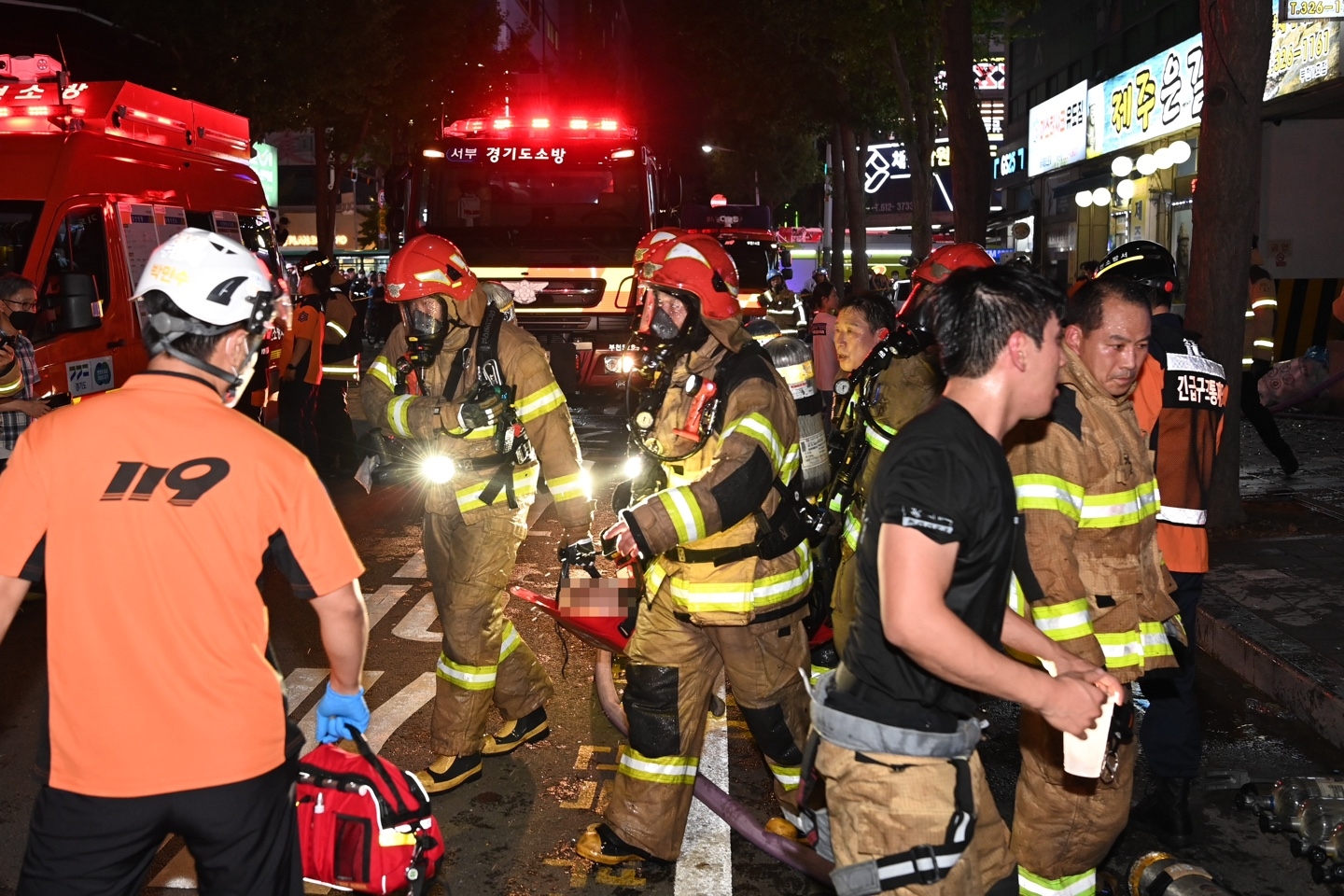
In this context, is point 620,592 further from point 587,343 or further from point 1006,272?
point 587,343

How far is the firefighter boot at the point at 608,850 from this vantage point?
4539 millimetres

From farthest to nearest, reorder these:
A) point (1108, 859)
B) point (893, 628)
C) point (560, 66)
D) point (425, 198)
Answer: point (560, 66), point (425, 198), point (1108, 859), point (893, 628)

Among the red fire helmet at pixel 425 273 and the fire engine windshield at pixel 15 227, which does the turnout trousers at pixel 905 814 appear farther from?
the fire engine windshield at pixel 15 227

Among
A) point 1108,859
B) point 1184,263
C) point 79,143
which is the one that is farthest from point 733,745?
point 1184,263

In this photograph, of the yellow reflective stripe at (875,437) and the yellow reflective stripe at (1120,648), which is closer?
the yellow reflective stripe at (1120,648)

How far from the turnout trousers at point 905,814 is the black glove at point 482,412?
8.09 feet

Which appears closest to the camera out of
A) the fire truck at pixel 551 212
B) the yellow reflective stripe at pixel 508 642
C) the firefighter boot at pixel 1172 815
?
the firefighter boot at pixel 1172 815

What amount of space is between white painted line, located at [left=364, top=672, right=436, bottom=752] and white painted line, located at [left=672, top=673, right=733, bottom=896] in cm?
144

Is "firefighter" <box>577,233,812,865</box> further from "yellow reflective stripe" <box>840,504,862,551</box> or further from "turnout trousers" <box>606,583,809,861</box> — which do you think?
"yellow reflective stripe" <box>840,504,862,551</box>

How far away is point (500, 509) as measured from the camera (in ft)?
17.2

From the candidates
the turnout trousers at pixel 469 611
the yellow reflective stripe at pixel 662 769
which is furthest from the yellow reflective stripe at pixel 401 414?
the yellow reflective stripe at pixel 662 769

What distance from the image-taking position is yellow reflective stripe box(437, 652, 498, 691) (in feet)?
17.2

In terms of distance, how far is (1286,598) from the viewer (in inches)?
297

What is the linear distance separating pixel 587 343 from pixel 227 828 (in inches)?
441
